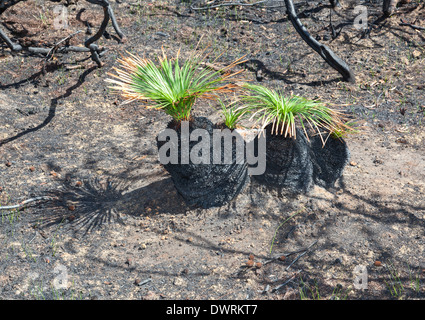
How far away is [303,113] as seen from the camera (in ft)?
11.2

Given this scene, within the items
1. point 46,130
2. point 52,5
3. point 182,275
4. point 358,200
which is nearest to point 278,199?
point 358,200

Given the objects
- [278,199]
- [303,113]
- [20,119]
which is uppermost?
[303,113]

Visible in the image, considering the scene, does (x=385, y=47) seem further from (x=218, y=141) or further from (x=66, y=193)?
(x=66, y=193)

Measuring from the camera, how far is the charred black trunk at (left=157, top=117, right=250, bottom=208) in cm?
358

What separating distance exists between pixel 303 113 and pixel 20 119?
11.2 feet

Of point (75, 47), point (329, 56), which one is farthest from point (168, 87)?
point (75, 47)

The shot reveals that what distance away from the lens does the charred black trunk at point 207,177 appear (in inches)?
141

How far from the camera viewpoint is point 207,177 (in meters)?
3.66

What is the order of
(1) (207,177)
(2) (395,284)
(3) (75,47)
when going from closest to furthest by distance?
1. (2) (395,284)
2. (1) (207,177)
3. (3) (75,47)

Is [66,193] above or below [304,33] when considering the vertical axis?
below

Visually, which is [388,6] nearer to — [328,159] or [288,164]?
[328,159]

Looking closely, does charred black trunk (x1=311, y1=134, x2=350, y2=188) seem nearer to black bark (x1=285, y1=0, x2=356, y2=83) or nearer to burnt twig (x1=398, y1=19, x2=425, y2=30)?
black bark (x1=285, y1=0, x2=356, y2=83)

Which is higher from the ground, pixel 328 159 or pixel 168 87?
pixel 168 87

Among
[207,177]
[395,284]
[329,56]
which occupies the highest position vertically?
[329,56]
